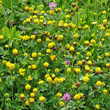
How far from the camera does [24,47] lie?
2287mm

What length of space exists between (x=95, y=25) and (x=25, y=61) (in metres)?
1.16

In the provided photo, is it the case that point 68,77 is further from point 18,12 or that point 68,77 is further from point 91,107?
point 18,12

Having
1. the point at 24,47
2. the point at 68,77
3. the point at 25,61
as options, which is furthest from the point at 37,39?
the point at 68,77

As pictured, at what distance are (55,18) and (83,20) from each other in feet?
1.49

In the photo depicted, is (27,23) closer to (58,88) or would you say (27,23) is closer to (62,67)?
(62,67)

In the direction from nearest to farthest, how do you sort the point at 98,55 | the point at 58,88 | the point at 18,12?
1. the point at 58,88
2. the point at 98,55
3. the point at 18,12

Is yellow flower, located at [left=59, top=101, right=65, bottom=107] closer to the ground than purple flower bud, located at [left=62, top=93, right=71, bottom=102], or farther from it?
closer to the ground

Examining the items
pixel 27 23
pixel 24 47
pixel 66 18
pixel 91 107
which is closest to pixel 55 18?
pixel 66 18

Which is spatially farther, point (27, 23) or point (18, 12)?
point (18, 12)

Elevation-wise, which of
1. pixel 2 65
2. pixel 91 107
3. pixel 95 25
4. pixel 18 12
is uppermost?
pixel 18 12

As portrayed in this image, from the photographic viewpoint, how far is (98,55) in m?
2.34

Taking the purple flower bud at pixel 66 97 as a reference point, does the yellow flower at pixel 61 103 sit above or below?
below

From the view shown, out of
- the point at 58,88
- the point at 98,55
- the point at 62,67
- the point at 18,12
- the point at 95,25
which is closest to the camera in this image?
the point at 58,88

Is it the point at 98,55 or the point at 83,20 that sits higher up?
the point at 83,20
